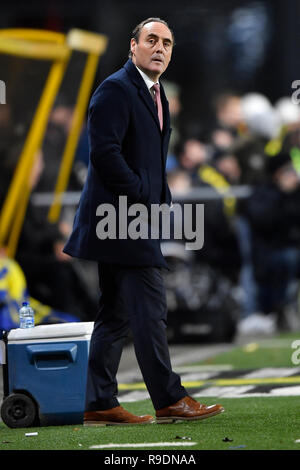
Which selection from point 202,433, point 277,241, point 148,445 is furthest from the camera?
point 277,241

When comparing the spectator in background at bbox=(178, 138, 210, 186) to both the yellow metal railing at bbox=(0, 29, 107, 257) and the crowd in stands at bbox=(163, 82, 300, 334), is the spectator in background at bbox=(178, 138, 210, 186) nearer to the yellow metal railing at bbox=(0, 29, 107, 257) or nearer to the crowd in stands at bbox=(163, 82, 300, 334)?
the crowd in stands at bbox=(163, 82, 300, 334)

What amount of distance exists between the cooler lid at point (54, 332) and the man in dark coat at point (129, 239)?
0.27 meters

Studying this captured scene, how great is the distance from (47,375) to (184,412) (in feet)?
2.85

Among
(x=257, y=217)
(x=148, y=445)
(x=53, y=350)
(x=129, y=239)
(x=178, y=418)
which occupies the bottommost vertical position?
(x=148, y=445)

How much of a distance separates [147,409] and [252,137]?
26.2 feet

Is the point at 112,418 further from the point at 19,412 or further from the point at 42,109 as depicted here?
the point at 42,109

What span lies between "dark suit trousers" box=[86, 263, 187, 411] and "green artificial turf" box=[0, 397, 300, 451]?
0.57 ft

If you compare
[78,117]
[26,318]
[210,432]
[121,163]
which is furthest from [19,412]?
[78,117]

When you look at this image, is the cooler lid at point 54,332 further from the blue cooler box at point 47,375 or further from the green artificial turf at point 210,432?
the green artificial turf at point 210,432

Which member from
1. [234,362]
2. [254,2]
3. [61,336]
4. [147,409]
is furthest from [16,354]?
[254,2]

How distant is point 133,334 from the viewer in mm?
6773

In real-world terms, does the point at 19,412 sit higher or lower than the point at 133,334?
lower

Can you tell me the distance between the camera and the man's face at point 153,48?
6.89 meters

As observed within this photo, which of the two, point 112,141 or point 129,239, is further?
point 129,239
